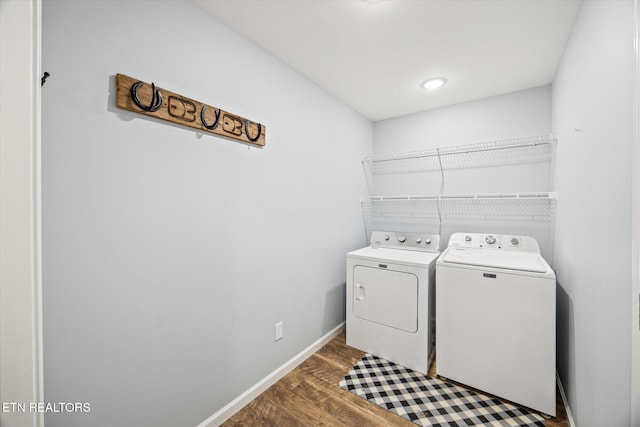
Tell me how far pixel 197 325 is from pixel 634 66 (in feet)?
6.68

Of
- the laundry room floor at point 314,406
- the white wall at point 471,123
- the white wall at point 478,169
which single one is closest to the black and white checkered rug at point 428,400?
the laundry room floor at point 314,406

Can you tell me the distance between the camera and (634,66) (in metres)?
0.81

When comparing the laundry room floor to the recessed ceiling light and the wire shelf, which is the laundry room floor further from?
the recessed ceiling light

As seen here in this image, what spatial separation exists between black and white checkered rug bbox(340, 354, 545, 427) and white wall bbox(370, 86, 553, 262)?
134cm

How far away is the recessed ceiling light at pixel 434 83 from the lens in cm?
218

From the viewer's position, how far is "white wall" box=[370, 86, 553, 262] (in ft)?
7.57

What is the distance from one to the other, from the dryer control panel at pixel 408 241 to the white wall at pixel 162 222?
1038 mm

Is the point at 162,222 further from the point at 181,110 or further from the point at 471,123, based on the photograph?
the point at 471,123

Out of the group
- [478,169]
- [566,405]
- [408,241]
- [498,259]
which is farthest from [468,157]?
[566,405]

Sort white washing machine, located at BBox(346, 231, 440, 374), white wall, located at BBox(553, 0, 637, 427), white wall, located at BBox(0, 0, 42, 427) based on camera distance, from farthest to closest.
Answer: white washing machine, located at BBox(346, 231, 440, 374) → white wall, located at BBox(553, 0, 637, 427) → white wall, located at BBox(0, 0, 42, 427)

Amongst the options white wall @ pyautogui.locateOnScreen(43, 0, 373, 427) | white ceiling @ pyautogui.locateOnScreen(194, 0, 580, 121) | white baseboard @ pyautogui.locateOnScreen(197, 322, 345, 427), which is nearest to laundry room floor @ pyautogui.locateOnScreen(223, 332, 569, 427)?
white baseboard @ pyautogui.locateOnScreen(197, 322, 345, 427)

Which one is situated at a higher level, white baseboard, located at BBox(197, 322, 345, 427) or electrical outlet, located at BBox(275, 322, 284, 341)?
electrical outlet, located at BBox(275, 322, 284, 341)

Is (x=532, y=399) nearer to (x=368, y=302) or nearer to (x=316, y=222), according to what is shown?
(x=368, y=302)

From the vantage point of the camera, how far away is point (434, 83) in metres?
2.23
